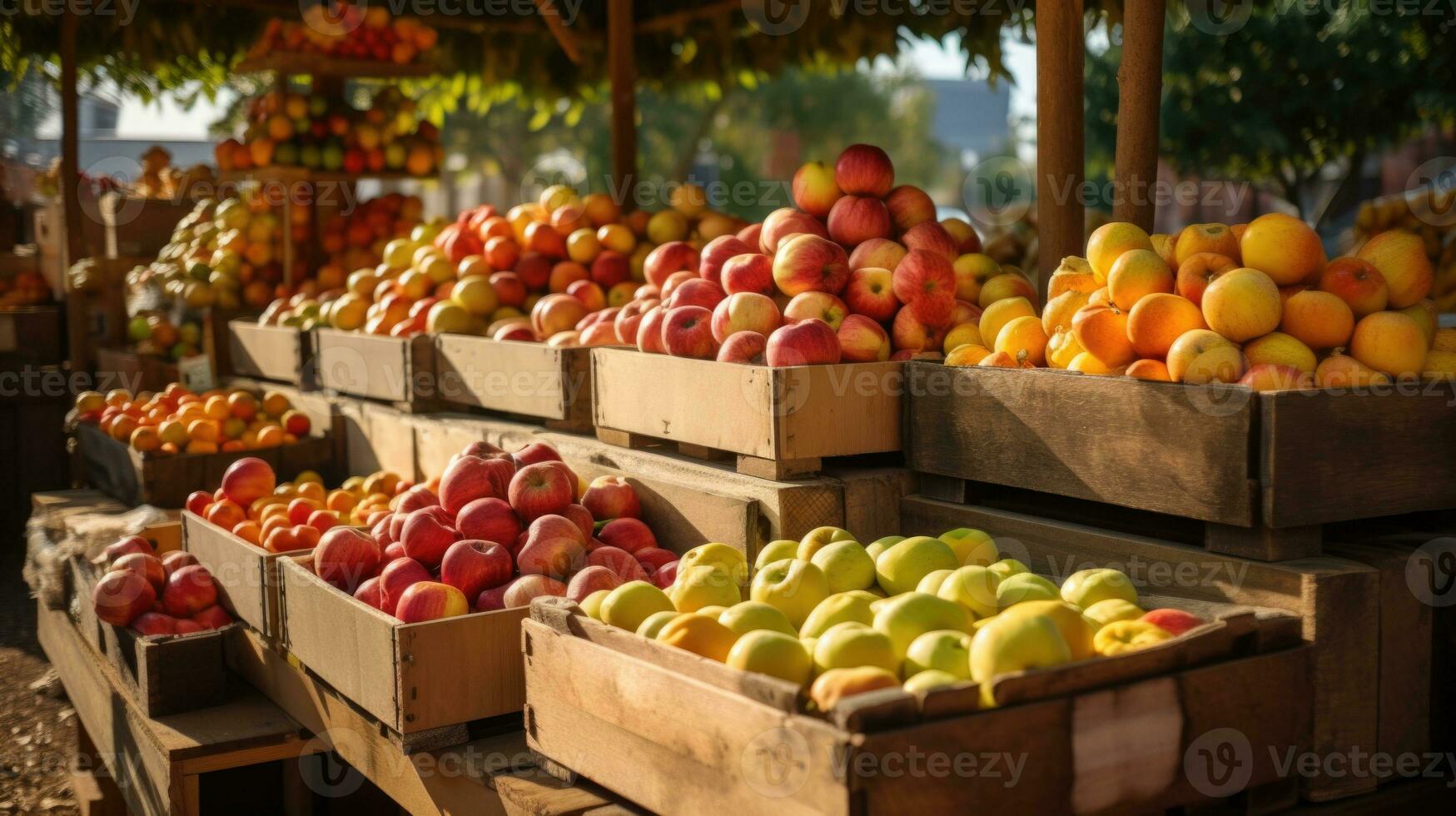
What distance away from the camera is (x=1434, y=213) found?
22.6 ft

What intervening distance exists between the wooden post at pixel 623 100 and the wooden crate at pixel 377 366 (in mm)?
1341

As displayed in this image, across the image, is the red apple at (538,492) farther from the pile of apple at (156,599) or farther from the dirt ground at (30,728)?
the dirt ground at (30,728)

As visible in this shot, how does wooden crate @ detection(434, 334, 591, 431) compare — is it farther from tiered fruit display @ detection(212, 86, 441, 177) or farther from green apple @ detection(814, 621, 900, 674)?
tiered fruit display @ detection(212, 86, 441, 177)

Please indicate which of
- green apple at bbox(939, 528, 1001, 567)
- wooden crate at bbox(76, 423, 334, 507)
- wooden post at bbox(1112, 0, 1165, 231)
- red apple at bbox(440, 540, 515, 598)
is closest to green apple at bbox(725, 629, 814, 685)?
green apple at bbox(939, 528, 1001, 567)

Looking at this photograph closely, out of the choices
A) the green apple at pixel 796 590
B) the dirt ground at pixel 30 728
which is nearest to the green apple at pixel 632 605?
the green apple at pixel 796 590

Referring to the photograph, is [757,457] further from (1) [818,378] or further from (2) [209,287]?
(2) [209,287]

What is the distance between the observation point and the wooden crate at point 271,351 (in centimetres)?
538

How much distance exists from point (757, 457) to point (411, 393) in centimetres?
198

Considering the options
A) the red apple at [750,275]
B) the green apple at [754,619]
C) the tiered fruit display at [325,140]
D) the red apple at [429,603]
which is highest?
the tiered fruit display at [325,140]

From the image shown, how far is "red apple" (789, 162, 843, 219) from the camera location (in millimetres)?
3430

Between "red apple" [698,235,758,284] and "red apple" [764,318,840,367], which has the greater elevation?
"red apple" [698,235,758,284]

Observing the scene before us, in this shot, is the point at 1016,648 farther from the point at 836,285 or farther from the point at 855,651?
the point at 836,285

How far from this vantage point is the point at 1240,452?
2.07 metres

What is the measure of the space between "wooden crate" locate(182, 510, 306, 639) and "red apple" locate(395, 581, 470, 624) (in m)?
0.62
